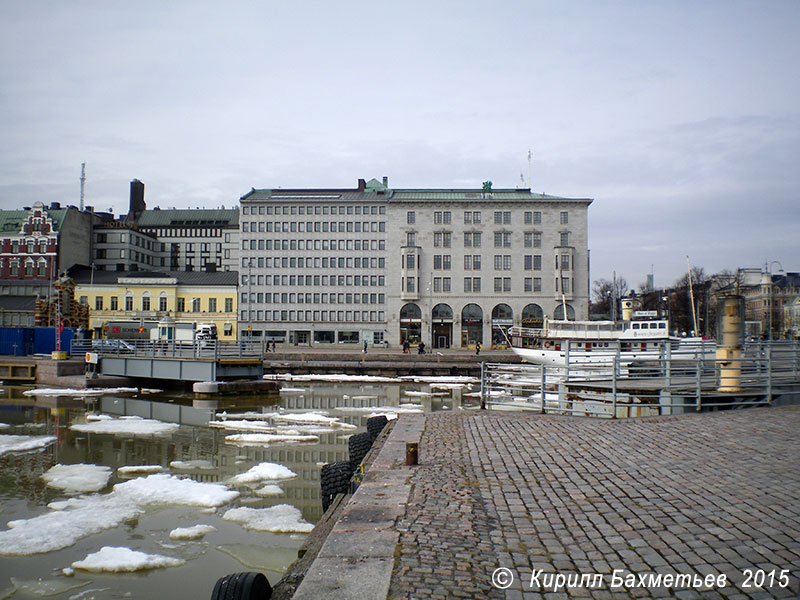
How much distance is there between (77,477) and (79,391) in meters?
25.0

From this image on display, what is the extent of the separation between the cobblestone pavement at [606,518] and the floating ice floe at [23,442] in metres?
13.5

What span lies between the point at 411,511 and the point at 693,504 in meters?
3.68

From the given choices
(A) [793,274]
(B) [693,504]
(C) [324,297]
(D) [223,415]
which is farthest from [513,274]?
(A) [793,274]

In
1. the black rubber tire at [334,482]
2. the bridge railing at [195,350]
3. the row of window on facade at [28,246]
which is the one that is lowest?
the black rubber tire at [334,482]

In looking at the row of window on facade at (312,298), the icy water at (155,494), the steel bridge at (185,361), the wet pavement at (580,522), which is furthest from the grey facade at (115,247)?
the wet pavement at (580,522)

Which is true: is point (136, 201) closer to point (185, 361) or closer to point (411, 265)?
point (411, 265)

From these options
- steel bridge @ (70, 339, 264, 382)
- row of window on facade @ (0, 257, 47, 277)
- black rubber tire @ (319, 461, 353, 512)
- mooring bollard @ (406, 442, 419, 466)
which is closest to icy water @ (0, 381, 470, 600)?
black rubber tire @ (319, 461, 353, 512)

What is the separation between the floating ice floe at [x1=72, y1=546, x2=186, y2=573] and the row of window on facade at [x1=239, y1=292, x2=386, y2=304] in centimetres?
7990

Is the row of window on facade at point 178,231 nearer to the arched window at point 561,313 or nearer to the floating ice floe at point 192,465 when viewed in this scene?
the arched window at point 561,313

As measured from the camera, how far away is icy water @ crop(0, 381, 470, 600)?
909 cm

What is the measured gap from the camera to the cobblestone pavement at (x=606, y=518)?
5.65m

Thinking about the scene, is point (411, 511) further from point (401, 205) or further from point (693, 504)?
point (401, 205)

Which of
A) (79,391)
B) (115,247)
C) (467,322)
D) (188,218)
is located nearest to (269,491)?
(79,391)

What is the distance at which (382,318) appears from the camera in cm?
8894
